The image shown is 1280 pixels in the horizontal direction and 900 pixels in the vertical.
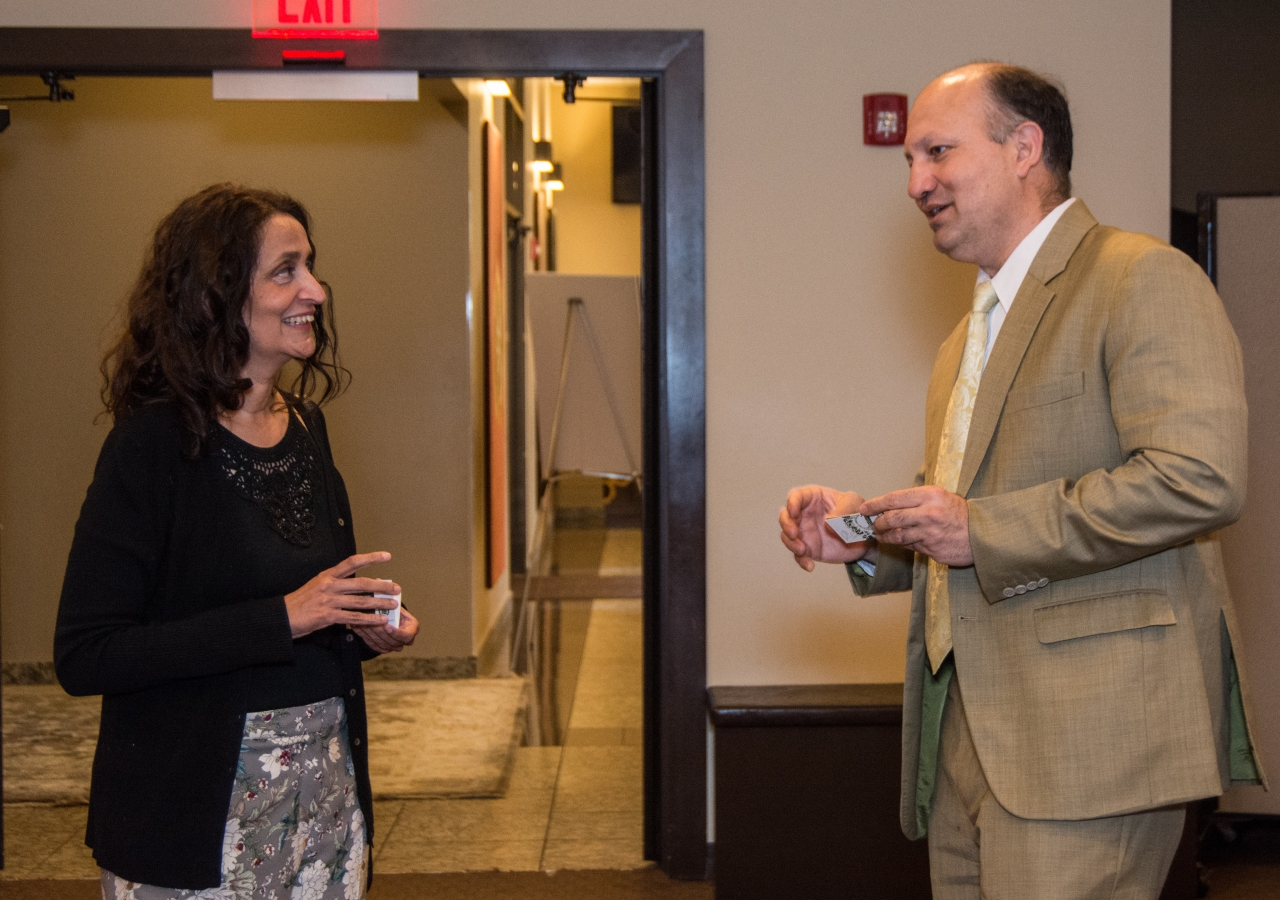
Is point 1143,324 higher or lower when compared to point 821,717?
higher

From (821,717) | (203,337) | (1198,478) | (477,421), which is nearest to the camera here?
(1198,478)

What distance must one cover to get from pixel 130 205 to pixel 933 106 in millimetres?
4548

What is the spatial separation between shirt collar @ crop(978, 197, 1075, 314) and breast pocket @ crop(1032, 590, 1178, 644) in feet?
1.48

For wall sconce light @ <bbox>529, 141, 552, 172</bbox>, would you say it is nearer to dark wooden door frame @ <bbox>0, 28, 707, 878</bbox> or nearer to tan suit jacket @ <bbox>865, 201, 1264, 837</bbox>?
dark wooden door frame @ <bbox>0, 28, 707, 878</bbox>

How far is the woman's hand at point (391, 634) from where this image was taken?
5.77 feet

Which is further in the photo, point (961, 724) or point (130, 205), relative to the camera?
point (130, 205)

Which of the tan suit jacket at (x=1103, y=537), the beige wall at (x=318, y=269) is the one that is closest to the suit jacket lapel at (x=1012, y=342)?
the tan suit jacket at (x=1103, y=537)

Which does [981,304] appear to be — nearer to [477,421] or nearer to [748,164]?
[748,164]

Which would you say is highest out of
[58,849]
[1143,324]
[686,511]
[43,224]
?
[43,224]

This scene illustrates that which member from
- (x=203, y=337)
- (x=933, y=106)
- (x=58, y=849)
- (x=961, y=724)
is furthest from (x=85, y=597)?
(x=58, y=849)

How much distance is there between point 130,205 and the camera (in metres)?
5.40

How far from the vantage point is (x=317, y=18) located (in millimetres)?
3098

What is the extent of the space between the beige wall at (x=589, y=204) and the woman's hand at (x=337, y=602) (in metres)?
10.7

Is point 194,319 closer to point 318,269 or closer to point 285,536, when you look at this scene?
→ point 285,536
